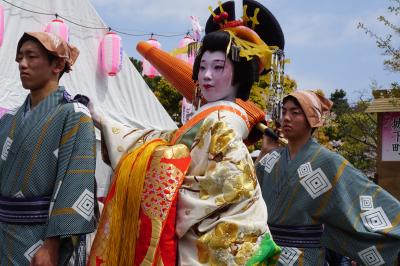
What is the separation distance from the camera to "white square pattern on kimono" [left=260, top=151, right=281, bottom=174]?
4.29m

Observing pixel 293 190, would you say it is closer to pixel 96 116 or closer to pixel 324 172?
pixel 324 172

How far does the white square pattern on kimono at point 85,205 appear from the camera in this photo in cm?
263

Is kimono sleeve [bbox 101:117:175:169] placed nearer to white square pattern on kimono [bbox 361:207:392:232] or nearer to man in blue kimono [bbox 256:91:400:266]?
man in blue kimono [bbox 256:91:400:266]

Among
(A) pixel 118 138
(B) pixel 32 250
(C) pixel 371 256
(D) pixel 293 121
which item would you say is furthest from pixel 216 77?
(C) pixel 371 256

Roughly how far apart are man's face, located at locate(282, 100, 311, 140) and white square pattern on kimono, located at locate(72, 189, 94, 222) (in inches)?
74.3

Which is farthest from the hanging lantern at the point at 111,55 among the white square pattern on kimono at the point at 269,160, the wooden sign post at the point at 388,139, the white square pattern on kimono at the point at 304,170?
the white square pattern on kimono at the point at 304,170

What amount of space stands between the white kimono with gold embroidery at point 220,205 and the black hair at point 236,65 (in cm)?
41

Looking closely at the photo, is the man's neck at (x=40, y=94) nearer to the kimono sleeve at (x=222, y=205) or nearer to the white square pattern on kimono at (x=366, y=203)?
the kimono sleeve at (x=222, y=205)

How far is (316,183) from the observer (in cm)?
405

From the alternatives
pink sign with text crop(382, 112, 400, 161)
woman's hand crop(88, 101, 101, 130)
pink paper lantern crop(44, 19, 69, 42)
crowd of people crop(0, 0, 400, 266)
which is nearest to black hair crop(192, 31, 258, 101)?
crowd of people crop(0, 0, 400, 266)

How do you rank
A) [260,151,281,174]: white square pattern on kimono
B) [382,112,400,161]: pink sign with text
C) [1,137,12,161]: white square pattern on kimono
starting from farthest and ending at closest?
[382,112,400,161]: pink sign with text
[260,151,281,174]: white square pattern on kimono
[1,137,12,161]: white square pattern on kimono

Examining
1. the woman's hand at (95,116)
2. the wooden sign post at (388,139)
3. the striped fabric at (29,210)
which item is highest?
the woman's hand at (95,116)

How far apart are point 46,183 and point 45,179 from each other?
0.06ft

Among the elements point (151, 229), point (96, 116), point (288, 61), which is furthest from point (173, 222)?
point (288, 61)
